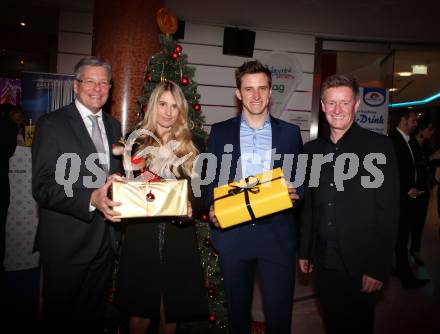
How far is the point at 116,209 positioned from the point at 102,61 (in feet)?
3.09

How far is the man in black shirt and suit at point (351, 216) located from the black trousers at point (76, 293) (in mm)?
1333

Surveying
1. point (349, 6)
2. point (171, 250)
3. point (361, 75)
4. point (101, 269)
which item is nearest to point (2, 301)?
point (101, 269)

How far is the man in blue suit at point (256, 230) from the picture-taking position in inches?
83.5

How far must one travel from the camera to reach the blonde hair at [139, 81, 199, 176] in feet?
7.45

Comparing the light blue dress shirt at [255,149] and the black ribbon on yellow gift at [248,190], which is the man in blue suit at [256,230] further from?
the black ribbon on yellow gift at [248,190]

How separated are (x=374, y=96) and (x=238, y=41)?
2499 millimetres

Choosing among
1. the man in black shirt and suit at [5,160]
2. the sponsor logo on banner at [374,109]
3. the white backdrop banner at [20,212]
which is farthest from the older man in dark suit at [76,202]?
the sponsor logo on banner at [374,109]

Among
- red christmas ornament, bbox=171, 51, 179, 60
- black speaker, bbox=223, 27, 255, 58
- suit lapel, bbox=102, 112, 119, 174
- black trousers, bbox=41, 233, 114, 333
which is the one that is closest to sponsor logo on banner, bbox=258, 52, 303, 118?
black speaker, bbox=223, 27, 255, 58

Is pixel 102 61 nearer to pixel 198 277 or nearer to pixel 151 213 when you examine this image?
pixel 151 213

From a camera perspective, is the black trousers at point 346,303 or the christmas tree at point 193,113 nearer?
the black trousers at point 346,303

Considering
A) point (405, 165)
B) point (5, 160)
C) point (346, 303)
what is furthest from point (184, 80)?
point (405, 165)

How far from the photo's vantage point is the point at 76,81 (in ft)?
6.98

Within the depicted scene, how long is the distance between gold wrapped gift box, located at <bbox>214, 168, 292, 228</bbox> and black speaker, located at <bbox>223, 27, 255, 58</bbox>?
14.4 ft

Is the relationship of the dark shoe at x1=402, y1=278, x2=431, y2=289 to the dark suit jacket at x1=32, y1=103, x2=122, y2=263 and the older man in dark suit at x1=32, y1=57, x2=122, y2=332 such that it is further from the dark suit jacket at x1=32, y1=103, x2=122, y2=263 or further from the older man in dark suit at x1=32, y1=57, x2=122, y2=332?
the dark suit jacket at x1=32, y1=103, x2=122, y2=263
